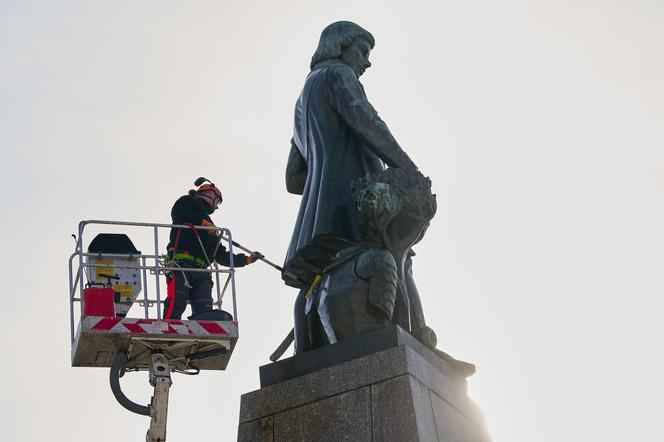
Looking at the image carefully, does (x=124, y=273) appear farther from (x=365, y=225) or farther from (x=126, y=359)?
(x=365, y=225)

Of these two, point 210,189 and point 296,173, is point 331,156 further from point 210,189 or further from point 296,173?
point 210,189

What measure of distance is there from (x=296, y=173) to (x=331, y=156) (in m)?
0.84

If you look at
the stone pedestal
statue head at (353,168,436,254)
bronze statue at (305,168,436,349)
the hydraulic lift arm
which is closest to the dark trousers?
the hydraulic lift arm

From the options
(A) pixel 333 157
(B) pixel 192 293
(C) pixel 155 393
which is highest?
(B) pixel 192 293

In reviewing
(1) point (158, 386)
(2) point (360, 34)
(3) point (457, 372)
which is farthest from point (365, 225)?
(1) point (158, 386)

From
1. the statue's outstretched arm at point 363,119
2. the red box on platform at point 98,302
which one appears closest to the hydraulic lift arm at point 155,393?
the red box on platform at point 98,302

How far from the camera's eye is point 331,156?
1204 centimetres

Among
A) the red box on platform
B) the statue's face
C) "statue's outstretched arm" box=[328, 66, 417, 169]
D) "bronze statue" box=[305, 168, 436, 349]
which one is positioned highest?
the statue's face

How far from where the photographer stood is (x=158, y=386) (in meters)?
13.4

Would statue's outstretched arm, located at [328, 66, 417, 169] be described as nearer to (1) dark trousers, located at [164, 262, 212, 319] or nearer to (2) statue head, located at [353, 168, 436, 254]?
(2) statue head, located at [353, 168, 436, 254]

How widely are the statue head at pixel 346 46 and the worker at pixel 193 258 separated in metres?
2.40

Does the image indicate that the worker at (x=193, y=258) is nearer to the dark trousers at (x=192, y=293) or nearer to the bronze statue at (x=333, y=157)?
the dark trousers at (x=192, y=293)

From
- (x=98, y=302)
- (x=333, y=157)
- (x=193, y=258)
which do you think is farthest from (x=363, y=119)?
(x=98, y=302)

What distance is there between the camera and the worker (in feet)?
45.6
